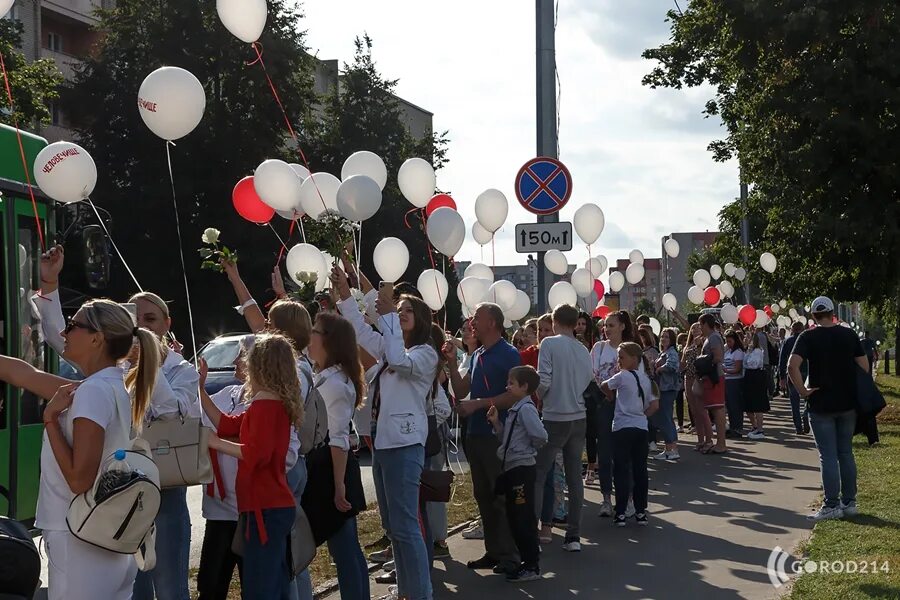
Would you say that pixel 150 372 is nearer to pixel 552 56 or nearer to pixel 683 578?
pixel 683 578

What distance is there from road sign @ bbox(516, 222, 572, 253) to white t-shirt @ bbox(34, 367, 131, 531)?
23.7 ft

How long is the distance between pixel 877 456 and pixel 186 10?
23.8 m

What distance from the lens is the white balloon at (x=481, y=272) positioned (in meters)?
12.9

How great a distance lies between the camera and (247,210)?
32.7ft

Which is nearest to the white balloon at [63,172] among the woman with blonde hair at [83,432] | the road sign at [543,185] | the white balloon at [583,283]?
the woman with blonde hair at [83,432]

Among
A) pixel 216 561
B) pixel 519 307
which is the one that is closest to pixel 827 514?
pixel 519 307

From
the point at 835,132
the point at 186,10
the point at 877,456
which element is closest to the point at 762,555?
the point at 877,456

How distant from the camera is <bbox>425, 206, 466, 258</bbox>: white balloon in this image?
1051 centimetres

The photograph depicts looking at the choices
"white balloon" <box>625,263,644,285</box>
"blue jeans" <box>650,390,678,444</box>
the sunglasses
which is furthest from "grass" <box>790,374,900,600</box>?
"white balloon" <box>625,263,644,285</box>

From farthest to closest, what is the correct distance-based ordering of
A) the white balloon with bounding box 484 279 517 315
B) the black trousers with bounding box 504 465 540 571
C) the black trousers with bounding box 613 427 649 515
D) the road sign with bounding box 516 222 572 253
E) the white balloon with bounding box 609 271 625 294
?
the white balloon with bounding box 609 271 625 294, the white balloon with bounding box 484 279 517 315, the road sign with bounding box 516 222 572 253, the black trousers with bounding box 613 427 649 515, the black trousers with bounding box 504 465 540 571

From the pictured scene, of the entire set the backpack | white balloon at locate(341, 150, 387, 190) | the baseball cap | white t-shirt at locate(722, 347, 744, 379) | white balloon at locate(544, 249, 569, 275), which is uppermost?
white balloon at locate(341, 150, 387, 190)

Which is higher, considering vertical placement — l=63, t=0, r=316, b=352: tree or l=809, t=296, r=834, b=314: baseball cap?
l=63, t=0, r=316, b=352: tree

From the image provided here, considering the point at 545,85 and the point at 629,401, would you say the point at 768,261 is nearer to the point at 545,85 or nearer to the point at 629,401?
the point at 545,85

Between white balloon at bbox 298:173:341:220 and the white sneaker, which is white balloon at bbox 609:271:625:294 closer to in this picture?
the white sneaker
